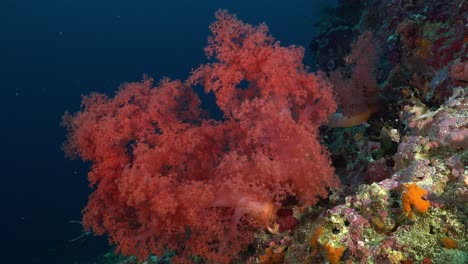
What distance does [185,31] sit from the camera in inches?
3100

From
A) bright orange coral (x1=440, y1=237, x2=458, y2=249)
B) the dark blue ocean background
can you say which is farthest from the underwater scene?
the dark blue ocean background

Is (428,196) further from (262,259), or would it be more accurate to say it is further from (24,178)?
(24,178)

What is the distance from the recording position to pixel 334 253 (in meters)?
2.51

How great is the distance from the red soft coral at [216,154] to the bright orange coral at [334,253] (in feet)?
4.38

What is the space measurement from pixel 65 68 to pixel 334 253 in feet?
210

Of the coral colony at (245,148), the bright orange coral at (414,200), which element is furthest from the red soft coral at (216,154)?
the bright orange coral at (414,200)

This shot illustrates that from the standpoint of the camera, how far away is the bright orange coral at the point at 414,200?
2.27m

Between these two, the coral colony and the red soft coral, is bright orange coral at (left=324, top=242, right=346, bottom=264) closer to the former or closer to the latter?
the coral colony

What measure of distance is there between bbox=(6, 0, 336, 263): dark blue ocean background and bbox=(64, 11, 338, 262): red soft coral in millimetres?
12469

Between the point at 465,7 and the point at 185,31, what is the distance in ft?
258

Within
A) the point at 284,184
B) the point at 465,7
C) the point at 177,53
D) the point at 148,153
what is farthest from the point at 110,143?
the point at 177,53

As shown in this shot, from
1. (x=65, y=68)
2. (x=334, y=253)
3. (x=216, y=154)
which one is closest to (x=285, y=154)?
(x=216, y=154)

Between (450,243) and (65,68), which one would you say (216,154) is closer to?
(450,243)

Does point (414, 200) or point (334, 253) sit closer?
point (414, 200)
